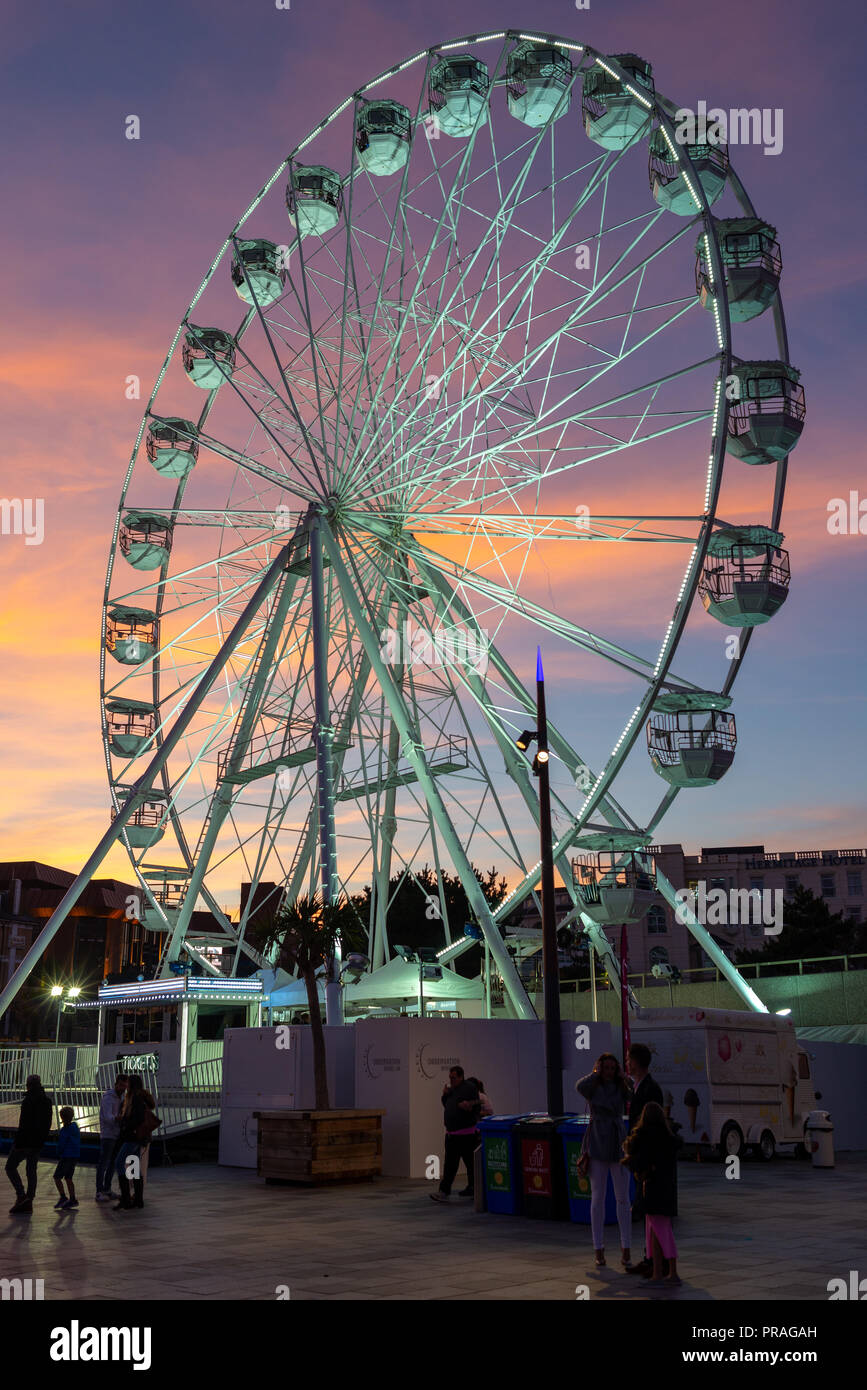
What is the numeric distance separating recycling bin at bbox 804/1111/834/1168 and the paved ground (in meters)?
3.65

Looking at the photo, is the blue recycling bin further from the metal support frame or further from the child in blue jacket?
the metal support frame

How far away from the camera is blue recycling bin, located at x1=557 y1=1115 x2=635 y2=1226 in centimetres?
1362

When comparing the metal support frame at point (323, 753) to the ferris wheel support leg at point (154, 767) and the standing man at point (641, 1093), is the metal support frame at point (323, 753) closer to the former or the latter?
the ferris wheel support leg at point (154, 767)

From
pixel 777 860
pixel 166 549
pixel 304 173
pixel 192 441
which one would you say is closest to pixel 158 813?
pixel 166 549

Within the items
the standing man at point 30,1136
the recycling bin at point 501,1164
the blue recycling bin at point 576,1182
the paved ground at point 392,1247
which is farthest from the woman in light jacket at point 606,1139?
the standing man at point 30,1136

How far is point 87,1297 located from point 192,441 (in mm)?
28385

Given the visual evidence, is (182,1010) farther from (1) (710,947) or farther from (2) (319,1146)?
(2) (319,1146)

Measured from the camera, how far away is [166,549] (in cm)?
3600

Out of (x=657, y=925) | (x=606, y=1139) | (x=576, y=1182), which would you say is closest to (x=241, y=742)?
(x=576, y=1182)

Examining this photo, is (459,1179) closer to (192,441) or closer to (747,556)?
(747,556)

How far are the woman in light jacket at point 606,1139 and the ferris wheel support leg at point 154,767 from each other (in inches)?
711

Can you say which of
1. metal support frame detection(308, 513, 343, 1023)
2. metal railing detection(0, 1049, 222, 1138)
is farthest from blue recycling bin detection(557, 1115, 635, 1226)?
metal railing detection(0, 1049, 222, 1138)

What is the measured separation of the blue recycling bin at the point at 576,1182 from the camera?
1362 centimetres
